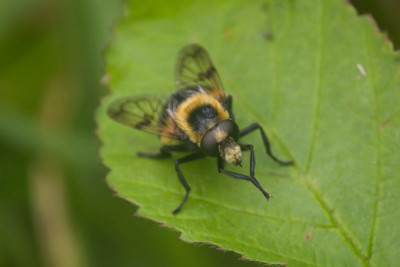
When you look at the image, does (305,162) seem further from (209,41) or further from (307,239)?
(209,41)

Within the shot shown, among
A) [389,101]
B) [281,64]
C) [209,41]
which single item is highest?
[209,41]

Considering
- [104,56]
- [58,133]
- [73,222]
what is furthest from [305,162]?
[58,133]

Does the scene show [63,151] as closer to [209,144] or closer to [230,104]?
[230,104]

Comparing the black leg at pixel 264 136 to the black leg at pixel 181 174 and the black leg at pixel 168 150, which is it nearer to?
the black leg at pixel 181 174

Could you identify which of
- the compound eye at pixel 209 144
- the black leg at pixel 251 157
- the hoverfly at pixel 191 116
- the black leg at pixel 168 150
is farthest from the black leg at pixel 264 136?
the black leg at pixel 168 150

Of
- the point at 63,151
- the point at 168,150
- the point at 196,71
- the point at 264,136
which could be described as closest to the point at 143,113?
the point at 168,150

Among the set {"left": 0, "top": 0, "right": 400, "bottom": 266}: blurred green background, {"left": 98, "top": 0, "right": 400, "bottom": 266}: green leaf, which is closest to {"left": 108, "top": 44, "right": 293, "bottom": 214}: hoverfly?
{"left": 98, "top": 0, "right": 400, "bottom": 266}: green leaf
